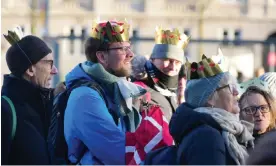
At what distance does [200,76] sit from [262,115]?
3.31 ft

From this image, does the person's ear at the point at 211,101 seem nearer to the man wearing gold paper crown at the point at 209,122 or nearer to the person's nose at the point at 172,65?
the man wearing gold paper crown at the point at 209,122

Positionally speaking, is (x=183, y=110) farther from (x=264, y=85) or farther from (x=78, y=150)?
(x=264, y=85)

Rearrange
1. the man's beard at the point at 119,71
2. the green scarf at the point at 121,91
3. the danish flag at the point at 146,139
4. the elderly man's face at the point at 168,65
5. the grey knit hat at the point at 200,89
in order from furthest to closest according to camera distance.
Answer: the elderly man's face at the point at 168,65
the man's beard at the point at 119,71
the green scarf at the point at 121,91
the danish flag at the point at 146,139
the grey knit hat at the point at 200,89

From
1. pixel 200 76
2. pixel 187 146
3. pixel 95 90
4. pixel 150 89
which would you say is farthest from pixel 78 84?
pixel 150 89

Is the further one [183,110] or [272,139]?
[272,139]

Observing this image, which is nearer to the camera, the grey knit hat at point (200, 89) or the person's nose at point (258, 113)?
the grey knit hat at point (200, 89)

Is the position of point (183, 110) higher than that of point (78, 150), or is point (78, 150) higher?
point (183, 110)

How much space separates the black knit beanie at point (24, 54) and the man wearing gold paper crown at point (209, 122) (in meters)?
1.24

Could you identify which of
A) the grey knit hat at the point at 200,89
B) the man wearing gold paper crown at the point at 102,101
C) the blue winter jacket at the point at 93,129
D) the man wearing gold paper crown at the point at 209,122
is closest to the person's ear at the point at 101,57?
the man wearing gold paper crown at the point at 102,101

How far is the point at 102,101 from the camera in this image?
509cm

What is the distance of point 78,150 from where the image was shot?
16.6 ft

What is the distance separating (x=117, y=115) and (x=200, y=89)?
0.83 m

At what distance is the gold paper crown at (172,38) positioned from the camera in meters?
7.54

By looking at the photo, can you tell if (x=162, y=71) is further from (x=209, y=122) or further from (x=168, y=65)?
(x=209, y=122)
